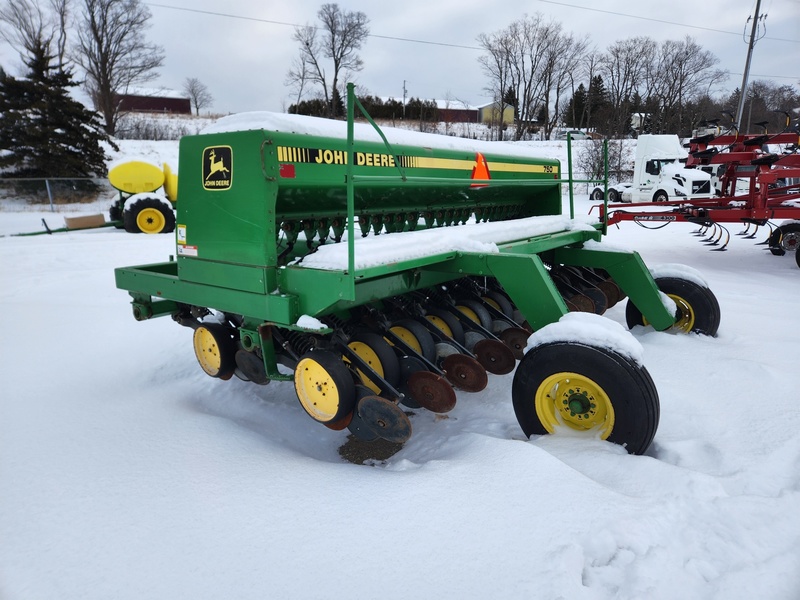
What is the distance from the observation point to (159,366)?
14.0ft

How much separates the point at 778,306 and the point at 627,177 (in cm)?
2295

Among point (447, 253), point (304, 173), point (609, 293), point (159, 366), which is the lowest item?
point (159, 366)

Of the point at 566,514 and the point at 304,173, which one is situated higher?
the point at 304,173

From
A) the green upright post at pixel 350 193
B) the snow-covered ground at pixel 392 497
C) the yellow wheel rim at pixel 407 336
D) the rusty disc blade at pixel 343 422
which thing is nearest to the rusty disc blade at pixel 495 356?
the snow-covered ground at pixel 392 497

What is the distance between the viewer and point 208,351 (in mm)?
3619

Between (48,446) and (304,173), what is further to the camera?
(304,173)

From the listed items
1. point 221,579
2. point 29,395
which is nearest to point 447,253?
point 221,579

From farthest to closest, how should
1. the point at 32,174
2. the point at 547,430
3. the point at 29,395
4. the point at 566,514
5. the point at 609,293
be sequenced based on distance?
the point at 32,174
the point at 609,293
the point at 29,395
the point at 547,430
the point at 566,514

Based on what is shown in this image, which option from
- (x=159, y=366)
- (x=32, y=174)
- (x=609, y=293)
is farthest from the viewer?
(x=32, y=174)

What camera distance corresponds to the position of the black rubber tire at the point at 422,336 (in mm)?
3561

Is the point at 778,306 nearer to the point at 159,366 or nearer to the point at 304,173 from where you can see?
the point at 304,173

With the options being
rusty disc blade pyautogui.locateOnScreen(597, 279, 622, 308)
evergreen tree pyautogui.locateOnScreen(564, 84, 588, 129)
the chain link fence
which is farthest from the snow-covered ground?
evergreen tree pyautogui.locateOnScreen(564, 84, 588, 129)

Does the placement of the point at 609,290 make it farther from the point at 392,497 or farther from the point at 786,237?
the point at 786,237

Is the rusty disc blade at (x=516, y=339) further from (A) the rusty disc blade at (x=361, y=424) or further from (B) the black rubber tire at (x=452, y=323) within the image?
(A) the rusty disc blade at (x=361, y=424)
